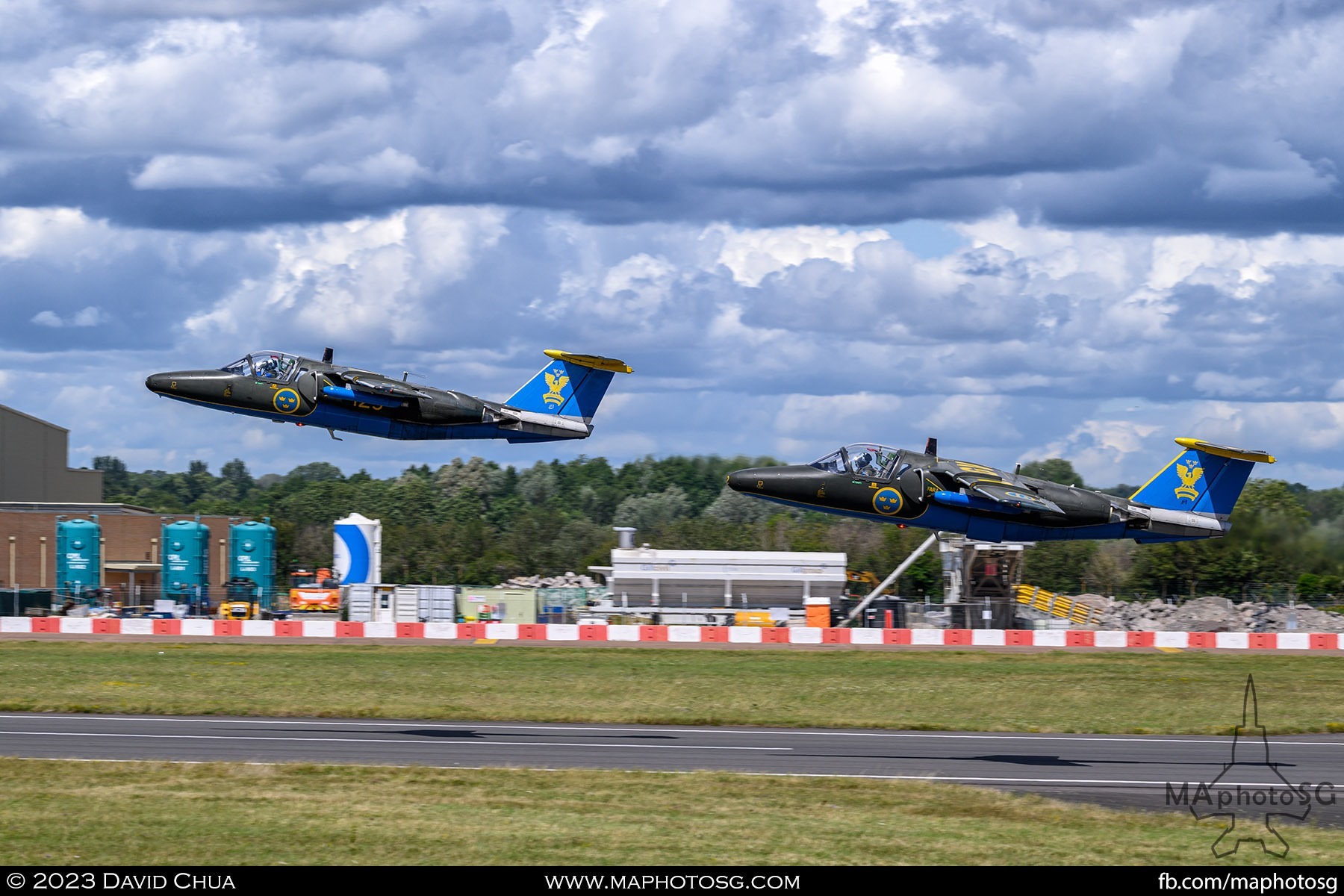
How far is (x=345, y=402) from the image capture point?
35.5 m

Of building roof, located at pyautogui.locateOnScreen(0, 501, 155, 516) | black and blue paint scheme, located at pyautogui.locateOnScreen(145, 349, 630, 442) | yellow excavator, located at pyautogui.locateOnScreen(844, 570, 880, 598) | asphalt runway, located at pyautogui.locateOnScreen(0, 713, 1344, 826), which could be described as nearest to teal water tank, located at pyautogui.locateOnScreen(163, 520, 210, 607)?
building roof, located at pyautogui.locateOnScreen(0, 501, 155, 516)

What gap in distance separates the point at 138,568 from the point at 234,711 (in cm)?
3882

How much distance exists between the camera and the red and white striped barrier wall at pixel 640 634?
1604 inches

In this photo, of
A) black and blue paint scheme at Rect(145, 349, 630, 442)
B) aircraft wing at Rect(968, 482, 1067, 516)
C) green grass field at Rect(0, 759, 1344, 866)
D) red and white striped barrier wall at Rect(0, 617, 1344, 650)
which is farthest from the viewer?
red and white striped barrier wall at Rect(0, 617, 1344, 650)

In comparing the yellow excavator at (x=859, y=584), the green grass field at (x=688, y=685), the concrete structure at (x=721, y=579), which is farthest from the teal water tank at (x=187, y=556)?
the yellow excavator at (x=859, y=584)

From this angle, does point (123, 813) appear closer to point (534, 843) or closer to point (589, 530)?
point (534, 843)

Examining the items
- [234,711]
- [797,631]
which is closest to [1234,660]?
[797,631]

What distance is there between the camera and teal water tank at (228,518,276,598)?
2121 inches

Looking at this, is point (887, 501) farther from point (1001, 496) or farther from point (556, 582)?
point (556, 582)

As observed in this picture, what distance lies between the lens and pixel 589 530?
87.6 meters

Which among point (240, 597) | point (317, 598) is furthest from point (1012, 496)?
point (240, 597)

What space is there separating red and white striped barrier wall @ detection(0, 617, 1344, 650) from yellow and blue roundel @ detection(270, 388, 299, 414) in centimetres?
870

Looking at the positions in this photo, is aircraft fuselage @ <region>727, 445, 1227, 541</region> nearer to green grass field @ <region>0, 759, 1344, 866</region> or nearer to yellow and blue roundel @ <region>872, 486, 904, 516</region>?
yellow and blue roundel @ <region>872, 486, 904, 516</region>

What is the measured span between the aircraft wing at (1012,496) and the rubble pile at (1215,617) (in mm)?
13904
